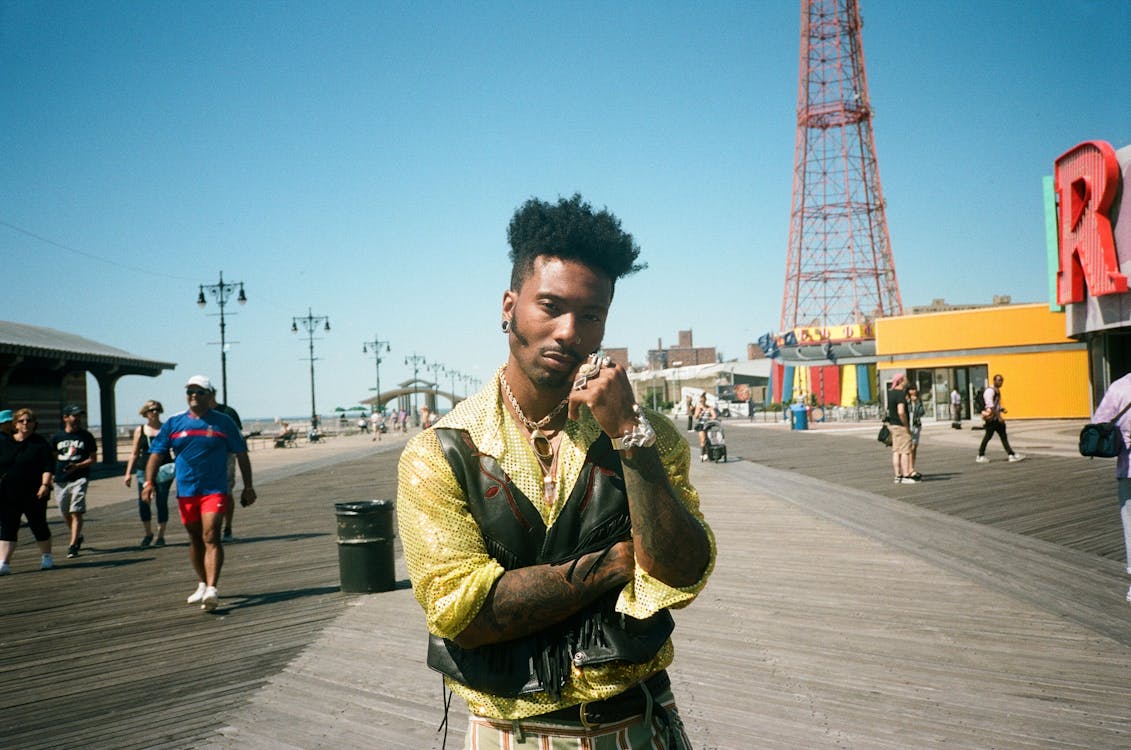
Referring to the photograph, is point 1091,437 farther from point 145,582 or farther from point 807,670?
point 145,582

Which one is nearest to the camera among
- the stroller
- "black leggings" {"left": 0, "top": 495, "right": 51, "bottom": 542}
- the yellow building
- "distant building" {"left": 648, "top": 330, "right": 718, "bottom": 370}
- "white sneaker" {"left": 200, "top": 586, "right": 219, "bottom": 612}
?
"white sneaker" {"left": 200, "top": 586, "right": 219, "bottom": 612}

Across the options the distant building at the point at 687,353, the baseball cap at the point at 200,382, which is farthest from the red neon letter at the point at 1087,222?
the distant building at the point at 687,353

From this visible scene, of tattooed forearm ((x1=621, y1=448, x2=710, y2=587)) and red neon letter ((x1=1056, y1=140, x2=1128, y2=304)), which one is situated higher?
red neon letter ((x1=1056, y1=140, x2=1128, y2=304))

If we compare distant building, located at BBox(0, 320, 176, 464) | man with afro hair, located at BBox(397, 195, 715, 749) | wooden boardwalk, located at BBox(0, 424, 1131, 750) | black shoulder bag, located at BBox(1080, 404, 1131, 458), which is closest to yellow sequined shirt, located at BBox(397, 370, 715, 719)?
man with afro hair, located at BBox(397, 195, 715, 749)

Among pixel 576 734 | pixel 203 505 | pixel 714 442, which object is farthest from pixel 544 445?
pixel 714 442

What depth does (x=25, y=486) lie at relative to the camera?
940 cm

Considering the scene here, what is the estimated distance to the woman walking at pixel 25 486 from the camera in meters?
9.30

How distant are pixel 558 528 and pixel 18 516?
10203 millimetres

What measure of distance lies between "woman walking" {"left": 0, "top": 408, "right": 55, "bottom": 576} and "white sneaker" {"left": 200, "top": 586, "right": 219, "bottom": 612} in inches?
150

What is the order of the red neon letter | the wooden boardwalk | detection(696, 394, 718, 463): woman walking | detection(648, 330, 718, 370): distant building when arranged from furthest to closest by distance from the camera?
detection(648, 330, 718, 370): distant building, detection(696, 394, 718, 463): woman walking, the red neon letter, the wooden boardwalk

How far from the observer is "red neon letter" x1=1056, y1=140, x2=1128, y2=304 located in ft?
66.4

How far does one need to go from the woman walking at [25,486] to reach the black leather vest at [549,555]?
982 centimetres

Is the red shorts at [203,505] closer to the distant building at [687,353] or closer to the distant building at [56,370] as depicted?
the distant building at [56,370]

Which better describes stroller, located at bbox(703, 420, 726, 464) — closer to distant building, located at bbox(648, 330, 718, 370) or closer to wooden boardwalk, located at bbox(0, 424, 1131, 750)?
wooden boardwalk, located at bbox(0, 424, 1131, 750)
